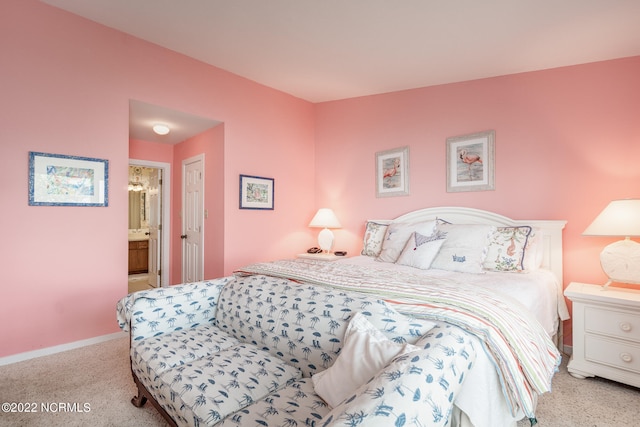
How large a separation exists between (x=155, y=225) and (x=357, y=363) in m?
4.65

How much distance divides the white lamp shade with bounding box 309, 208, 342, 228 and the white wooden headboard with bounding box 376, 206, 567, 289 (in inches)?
32.7

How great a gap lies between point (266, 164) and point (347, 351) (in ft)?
10.4

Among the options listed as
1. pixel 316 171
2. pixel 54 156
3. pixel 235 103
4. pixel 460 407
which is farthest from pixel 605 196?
pixel 54 156

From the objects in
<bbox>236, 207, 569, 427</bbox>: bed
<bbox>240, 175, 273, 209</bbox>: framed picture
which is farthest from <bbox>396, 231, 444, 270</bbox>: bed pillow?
<bbox>240, 175, 273, 209</bbox>: framed picture

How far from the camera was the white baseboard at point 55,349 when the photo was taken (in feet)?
7.98

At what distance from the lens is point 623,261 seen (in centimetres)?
224

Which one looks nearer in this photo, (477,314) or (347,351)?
(347,351)

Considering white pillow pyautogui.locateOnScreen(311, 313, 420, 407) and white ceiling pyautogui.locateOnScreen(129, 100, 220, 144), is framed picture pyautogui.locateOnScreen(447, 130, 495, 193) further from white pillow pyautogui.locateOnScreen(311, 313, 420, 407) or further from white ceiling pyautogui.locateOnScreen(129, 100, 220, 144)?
white ceiling pyautogui.locateOnScreen(129, 100, 220, 144)

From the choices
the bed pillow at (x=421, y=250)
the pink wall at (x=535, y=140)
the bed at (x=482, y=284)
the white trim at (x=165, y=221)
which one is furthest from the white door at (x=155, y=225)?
the bed pillow at (x=421, y=250)

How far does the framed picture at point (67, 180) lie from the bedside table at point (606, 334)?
3.99 meters

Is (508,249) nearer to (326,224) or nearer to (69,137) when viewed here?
(326,224)

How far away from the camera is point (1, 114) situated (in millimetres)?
2379

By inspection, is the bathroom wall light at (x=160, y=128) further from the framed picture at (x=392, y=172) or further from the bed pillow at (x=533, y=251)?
the bed pillow at (x=533, y=251)

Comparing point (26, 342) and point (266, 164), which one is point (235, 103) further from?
point (26, 342)
